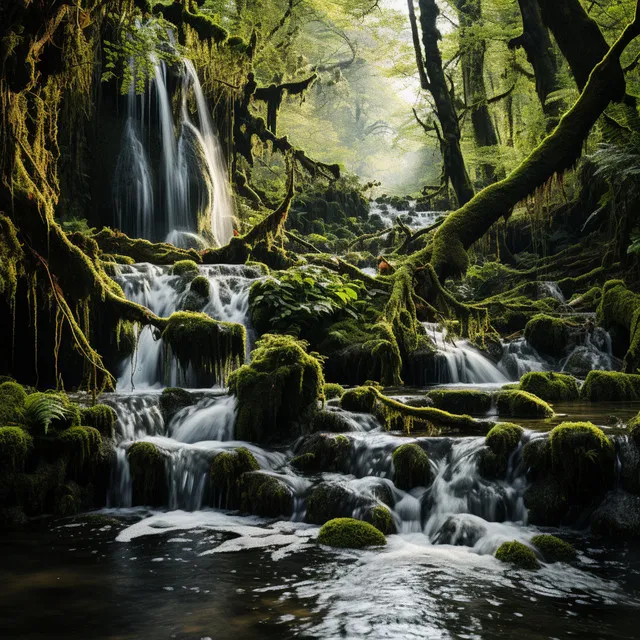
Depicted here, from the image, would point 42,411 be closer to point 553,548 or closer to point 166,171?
Answer: point 553,548

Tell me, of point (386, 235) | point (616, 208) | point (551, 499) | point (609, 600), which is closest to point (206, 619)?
point (609, 600)

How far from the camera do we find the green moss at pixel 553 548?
4977 millimetres

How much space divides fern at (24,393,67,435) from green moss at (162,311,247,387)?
6.90 ft

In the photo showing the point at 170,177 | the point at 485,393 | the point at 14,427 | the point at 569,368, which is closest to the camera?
the point at 14,427

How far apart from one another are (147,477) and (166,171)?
13.6m

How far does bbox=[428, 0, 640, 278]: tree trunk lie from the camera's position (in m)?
10.4

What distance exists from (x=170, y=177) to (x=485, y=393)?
43.0 ft

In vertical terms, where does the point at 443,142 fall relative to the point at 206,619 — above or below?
above

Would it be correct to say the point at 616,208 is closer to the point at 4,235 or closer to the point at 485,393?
the point at 485,393

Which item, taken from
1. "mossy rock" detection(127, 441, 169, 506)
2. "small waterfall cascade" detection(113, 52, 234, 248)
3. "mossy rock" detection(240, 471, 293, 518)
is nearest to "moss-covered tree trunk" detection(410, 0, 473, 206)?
"small waterfall cascade" detection(113, 52, 234, 248)

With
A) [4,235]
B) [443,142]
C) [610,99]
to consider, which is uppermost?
[443,142]

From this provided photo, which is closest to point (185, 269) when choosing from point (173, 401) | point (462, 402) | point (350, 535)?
point (173, 401)

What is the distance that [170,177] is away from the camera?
18.7 meters

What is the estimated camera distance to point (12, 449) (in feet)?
20.5
